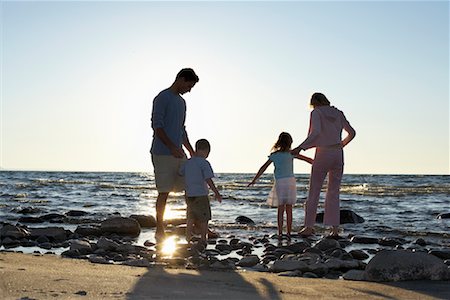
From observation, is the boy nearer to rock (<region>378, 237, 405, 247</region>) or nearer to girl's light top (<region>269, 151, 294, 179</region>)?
girl's light top (<region>269, 151, 294, 179</region>)

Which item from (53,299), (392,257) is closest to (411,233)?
(392,257)

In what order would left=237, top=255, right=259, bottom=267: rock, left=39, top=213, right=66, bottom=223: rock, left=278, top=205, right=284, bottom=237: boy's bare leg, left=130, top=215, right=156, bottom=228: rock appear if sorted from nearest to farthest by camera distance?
left=237, top=255, right=259, bottom=267: rock, left=278, top=205, right=284, bottom=237: boy's bare leg, left=130, top=215, right=156, bottom=228: rock, left=39, top=213, right=66, bottom=223: rock

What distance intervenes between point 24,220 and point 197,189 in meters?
5.15

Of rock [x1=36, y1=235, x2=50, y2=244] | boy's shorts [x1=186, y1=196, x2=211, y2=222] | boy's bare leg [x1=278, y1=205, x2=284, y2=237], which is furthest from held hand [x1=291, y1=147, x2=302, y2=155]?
rock [x1=36, y1=235, x2=50, y2=244]

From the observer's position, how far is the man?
24.7ft

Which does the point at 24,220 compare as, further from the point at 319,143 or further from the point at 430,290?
the point at 430,290

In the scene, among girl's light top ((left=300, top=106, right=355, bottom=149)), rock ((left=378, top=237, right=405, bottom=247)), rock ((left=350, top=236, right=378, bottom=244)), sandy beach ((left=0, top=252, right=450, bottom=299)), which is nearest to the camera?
sandy beach ((left=0, top=252, right=450, bottom=299))

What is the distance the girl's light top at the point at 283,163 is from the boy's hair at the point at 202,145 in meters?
1.58

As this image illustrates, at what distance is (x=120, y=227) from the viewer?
902cm

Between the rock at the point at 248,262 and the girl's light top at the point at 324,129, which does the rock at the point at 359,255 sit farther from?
the girl's light top at the point at 324,129

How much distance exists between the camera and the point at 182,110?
7723mm

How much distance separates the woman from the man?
70.9 inches

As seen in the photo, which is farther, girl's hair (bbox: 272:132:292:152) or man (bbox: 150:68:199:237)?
girl's hair (bbox: 272:132:292:152)

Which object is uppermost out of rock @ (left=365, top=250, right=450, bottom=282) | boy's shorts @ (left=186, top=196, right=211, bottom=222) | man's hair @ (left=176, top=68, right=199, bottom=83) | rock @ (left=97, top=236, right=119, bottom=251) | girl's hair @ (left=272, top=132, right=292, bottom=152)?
man's hair @ (left=176, top=68, right=199, bottom=83)
